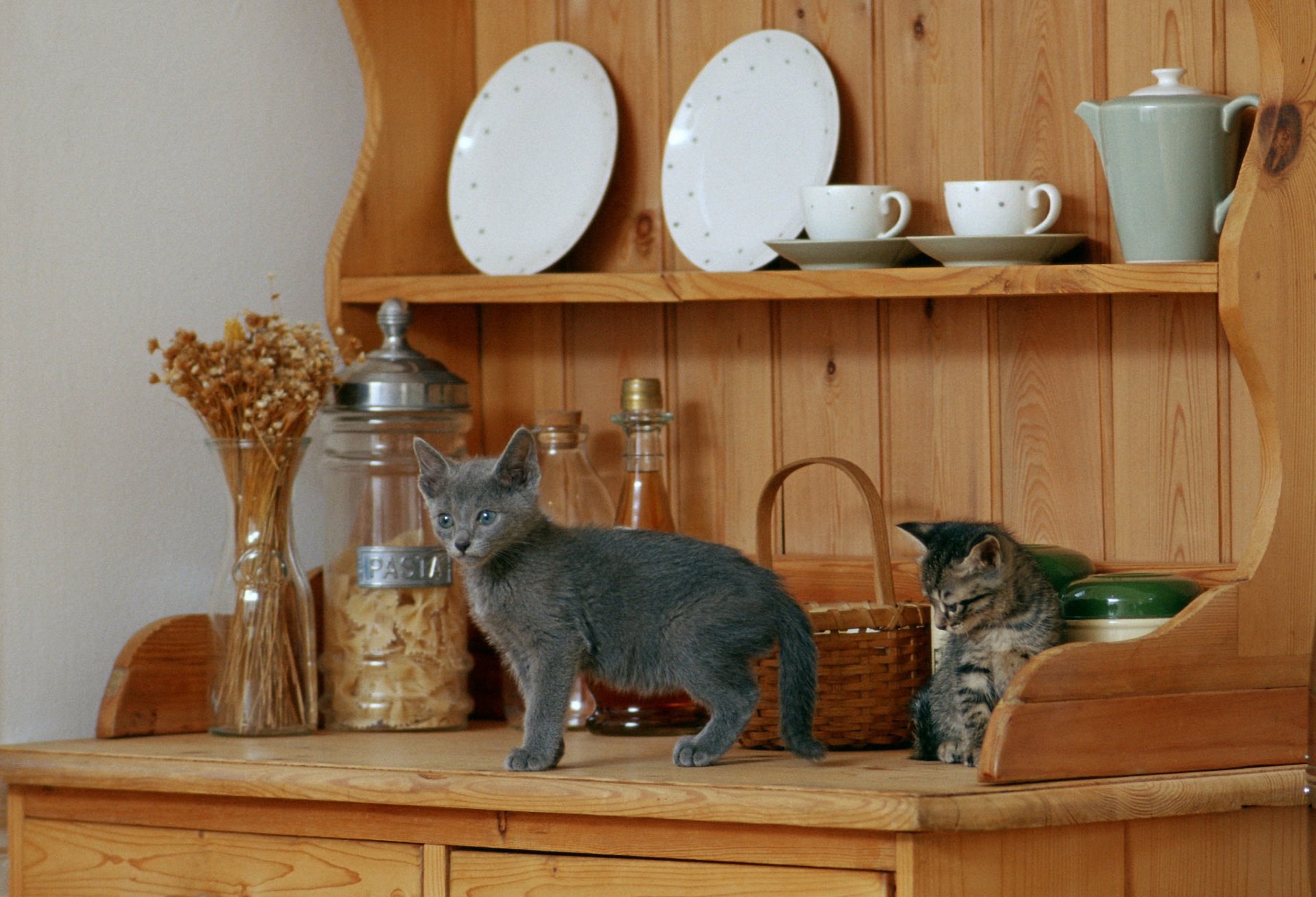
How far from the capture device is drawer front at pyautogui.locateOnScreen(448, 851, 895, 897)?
1178 millimetres

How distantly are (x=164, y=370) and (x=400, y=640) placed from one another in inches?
13.1

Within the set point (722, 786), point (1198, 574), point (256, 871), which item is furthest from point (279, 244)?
point (1198, 574)

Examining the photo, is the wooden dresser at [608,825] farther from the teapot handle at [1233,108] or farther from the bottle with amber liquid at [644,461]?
the teapot handle at [1233,108]

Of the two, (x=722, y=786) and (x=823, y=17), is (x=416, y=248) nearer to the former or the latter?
(x=823, y=17)

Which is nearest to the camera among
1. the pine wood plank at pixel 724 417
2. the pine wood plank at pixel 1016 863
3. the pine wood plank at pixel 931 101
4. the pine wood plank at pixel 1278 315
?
the pine wood plank at pixel 1016 863

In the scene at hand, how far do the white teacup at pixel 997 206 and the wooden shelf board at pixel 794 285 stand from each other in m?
0.05

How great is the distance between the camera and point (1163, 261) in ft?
4.65

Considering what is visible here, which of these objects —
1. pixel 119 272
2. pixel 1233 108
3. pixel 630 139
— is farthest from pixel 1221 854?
pixel 119 272

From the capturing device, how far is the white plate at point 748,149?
64.3 inches

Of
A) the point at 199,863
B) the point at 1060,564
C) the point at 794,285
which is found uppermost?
the point at 794,285

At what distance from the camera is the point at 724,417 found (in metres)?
1.75

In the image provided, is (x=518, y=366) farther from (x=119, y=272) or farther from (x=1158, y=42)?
(x=1158, y=42)

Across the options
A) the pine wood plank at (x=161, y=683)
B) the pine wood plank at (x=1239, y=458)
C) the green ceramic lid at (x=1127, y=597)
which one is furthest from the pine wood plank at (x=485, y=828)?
the pine wood plank at (x=1239, y=458)

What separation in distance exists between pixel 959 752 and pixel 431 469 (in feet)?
1.61
